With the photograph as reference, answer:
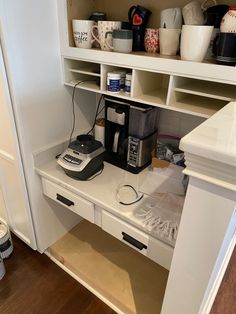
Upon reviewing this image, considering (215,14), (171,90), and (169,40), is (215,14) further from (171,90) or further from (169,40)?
(171,90)

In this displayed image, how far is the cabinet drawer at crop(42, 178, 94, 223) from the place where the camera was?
1.13 metres

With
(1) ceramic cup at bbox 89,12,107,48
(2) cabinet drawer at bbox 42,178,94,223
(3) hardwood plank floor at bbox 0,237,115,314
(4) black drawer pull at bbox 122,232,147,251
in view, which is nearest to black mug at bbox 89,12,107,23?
(1) ceramic cup at bbox 89,12,107,48

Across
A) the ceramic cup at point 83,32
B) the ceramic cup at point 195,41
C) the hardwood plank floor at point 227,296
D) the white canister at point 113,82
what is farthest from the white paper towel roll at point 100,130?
the hardwood plank floor at point 227,296

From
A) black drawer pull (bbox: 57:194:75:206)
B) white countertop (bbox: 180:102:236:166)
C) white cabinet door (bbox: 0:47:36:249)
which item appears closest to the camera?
white countertop (bbox: 180:102:236:166)

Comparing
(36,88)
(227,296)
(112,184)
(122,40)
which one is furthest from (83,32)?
(227,296)

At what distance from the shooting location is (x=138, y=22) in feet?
3.42

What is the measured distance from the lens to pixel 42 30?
108 cm

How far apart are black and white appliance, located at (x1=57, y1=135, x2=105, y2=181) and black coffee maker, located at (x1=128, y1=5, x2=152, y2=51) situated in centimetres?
51

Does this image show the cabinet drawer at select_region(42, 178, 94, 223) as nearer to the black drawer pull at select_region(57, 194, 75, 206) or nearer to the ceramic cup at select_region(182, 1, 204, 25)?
the black drawer pull at select_region(57, 194, 75, 206)

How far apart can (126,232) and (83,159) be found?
1.29ft

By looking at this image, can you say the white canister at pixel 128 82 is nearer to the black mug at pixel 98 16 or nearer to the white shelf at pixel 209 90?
the white shelf at pixel 209 90

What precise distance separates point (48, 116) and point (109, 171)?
0.42m

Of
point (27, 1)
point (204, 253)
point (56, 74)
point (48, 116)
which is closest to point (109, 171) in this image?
point (48, 116)

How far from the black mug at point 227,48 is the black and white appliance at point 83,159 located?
669 mm
